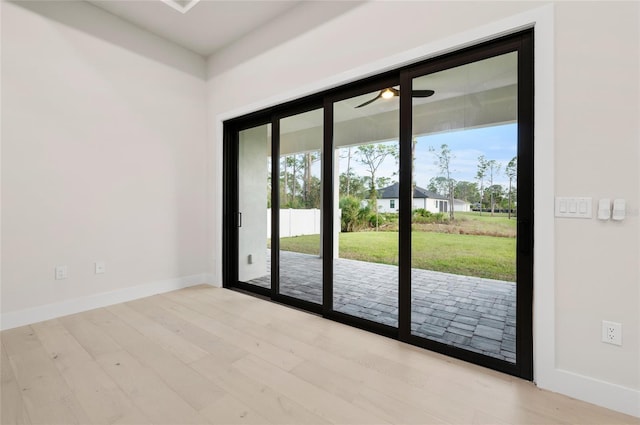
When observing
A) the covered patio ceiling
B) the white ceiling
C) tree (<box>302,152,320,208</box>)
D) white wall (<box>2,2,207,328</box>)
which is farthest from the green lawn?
white wall (<box>2,2,207,328</box>)

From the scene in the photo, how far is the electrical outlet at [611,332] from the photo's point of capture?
1.54 m

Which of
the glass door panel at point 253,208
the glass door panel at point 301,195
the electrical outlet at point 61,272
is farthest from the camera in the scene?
the glass door panel at point 253,208

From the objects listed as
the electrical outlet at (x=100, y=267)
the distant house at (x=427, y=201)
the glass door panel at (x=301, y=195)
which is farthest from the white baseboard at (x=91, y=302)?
the distant house at (x=427, y=201)

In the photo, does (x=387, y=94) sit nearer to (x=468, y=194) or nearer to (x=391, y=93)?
(x=391, y=93)

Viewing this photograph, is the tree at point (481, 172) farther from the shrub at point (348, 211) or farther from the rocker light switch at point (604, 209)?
the shrub at point (348, 211)

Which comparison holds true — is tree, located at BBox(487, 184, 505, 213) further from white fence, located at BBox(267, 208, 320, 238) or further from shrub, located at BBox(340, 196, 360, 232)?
white fence, located at BBox(267, 208, 320, 238)

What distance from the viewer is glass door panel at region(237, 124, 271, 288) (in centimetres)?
395

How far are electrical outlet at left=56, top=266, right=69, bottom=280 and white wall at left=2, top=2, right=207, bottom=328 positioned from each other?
0.12 ft

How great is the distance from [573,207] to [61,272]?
4.13m

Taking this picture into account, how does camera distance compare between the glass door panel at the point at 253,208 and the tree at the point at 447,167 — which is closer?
the tree at the point at 447,167

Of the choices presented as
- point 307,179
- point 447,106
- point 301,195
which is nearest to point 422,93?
point 447,106

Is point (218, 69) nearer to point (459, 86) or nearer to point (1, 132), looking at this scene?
point (1, 132)

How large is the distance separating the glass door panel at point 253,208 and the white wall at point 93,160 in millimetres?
576

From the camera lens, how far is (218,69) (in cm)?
386
